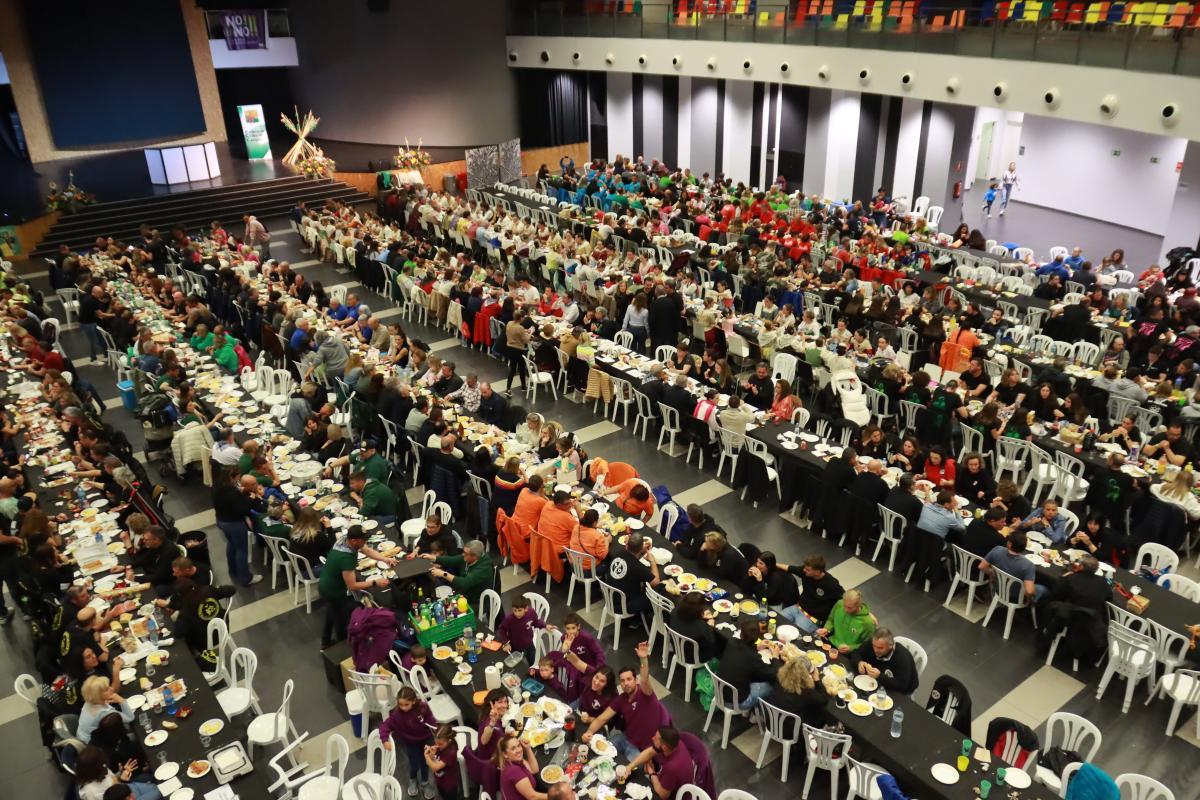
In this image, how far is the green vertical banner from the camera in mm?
27470

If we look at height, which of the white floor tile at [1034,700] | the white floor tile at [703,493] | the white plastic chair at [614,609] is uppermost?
the white plastic chair at [614,609]

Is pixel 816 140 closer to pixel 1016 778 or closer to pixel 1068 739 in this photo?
pixel 1068 739

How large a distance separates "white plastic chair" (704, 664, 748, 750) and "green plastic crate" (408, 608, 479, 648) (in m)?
2.00

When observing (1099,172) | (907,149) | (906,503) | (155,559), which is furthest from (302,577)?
(1099,172)

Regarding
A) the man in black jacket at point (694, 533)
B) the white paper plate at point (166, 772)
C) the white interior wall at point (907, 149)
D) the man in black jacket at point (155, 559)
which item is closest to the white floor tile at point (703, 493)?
the man in black jacket at point (694, 533)

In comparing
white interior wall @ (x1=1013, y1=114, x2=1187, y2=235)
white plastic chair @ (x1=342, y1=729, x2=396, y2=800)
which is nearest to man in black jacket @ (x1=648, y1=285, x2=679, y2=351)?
white plastic chair @ (x1=342, y1=729, x2=396, y2=800)

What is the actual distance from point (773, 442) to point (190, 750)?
22.0 feet

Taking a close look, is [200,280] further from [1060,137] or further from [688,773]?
[1060,137]

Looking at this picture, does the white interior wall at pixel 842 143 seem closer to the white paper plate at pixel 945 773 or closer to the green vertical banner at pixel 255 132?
the green vertical banner at pixel 255 132

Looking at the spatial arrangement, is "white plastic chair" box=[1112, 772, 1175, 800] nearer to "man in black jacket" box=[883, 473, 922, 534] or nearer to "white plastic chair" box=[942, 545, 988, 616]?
"white plastic chair" box=[942, 545, 988, 616]

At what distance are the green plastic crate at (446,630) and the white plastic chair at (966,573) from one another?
15.2ft

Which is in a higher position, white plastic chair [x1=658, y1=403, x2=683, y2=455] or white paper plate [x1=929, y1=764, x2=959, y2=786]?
white paper plate [x1=929, y1=764, x2=959, y2=786]

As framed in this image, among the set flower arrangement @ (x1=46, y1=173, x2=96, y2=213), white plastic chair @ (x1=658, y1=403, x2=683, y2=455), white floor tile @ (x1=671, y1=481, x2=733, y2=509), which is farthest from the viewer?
flower arrangement @ (x1=46, y1=173, x2=96, y2=213)

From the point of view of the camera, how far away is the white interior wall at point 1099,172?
21578 millimetres
